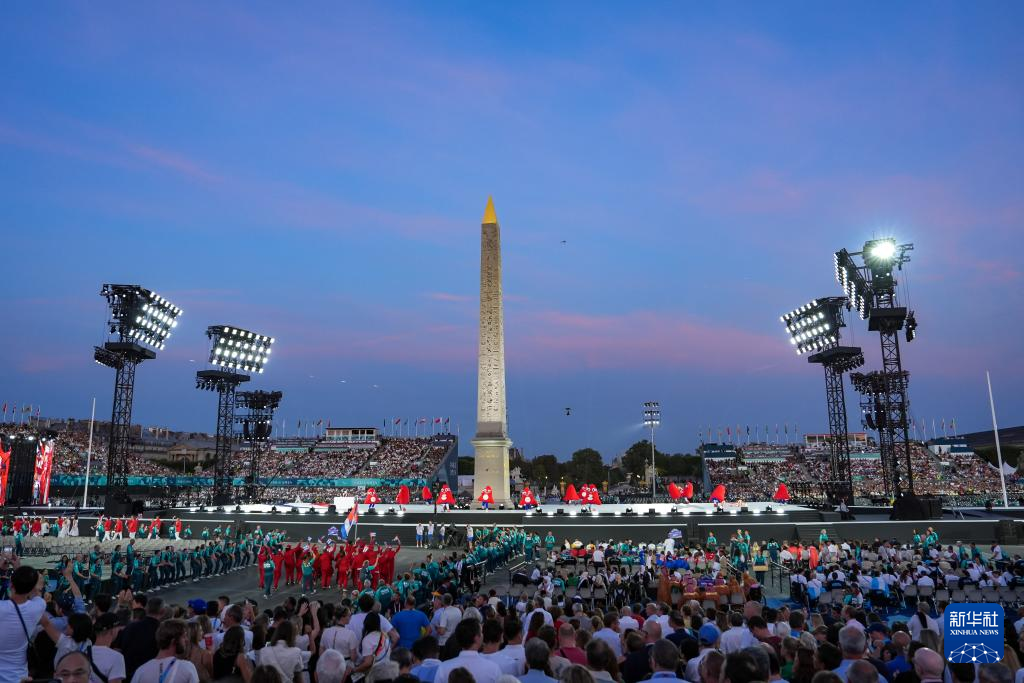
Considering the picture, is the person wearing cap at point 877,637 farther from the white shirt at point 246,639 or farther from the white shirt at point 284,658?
the white shirt at point 246,639

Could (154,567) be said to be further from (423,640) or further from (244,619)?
(423,640)

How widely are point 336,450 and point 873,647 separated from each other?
265 ft

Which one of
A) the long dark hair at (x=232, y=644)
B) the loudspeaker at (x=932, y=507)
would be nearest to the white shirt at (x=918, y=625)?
the long dark hair at (x=232, y=644)

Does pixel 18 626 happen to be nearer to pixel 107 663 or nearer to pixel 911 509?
pixel 107 663

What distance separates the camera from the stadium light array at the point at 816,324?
147 ft

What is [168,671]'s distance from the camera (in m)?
4.43

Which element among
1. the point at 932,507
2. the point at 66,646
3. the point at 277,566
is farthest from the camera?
the point at 932,507

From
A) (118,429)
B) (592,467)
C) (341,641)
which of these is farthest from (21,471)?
(592,467)

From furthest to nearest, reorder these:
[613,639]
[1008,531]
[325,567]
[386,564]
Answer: [1008,531]
[325,567]
[386,564]
[613,639]

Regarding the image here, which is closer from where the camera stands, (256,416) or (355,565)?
(355,565)

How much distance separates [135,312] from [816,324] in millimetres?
45693

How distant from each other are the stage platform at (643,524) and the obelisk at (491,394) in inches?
124

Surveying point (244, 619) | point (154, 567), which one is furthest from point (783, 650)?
point (154, 567)

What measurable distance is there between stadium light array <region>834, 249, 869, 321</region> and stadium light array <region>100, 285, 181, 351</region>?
40786 mm
